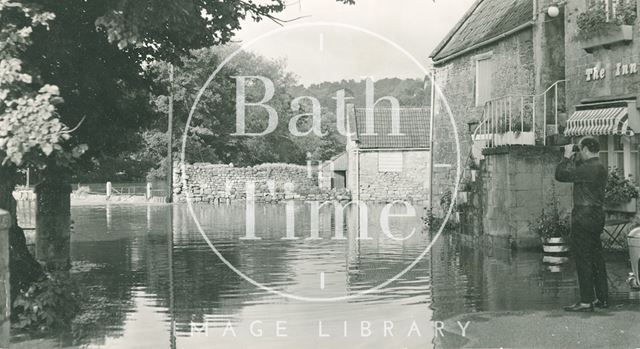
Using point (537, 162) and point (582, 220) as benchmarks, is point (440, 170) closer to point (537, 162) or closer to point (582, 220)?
point (537, 162)

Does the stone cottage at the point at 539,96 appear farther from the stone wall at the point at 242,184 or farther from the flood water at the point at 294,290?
the stone wall at the point at 242,184

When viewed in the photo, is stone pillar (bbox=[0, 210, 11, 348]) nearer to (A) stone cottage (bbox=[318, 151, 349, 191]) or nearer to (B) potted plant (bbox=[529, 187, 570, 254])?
(B) potted plant (bbox=[529, 187, 570, 254])

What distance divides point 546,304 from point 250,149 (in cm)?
5734

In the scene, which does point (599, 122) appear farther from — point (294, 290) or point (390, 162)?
point (390, 162)

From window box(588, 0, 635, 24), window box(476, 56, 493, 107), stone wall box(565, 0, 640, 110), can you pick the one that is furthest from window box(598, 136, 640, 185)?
window box(476, 56, 493, 107)

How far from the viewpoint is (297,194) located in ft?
168

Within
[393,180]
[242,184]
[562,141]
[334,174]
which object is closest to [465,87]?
[562,141]

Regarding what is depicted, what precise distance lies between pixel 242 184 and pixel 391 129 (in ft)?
34.9

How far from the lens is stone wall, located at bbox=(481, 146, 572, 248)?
16.8 m

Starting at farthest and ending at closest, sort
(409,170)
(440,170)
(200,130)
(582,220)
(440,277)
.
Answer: (200,130) < (409,170) < (440,170) < (440,277) < (582,220)

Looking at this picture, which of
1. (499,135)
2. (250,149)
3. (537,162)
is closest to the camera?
(537,162)

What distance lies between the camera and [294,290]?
11.5m

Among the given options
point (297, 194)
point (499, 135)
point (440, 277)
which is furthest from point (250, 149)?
point (440, 277)

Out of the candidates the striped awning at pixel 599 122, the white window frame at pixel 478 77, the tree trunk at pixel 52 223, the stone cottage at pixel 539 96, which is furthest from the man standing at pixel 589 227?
the white window frame at pixel 478 77
